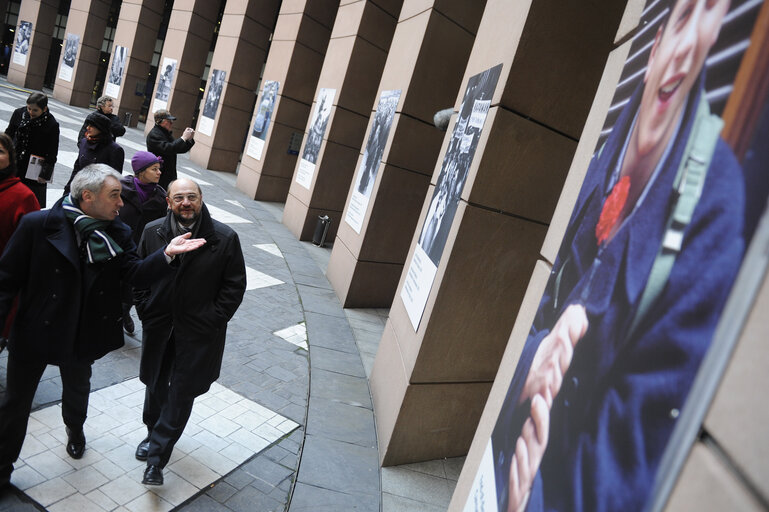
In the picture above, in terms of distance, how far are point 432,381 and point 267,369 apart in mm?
1985

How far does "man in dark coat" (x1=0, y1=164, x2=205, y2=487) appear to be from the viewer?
10.3 feet

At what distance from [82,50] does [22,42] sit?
5.01 metres

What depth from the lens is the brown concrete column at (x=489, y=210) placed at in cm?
411

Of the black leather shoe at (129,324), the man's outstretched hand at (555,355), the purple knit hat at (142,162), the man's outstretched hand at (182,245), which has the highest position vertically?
the man's outstretched hand at (555,355)

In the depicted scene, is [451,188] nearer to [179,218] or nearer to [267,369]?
[179,218]

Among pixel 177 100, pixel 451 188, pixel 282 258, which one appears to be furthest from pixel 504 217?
pixel 177 100

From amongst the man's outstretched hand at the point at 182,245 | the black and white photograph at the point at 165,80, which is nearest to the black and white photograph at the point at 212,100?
the black and white photograph at the point at 165,80

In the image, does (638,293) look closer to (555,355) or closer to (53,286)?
(555,355)

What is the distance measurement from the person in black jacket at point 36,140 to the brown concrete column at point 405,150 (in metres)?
4.26

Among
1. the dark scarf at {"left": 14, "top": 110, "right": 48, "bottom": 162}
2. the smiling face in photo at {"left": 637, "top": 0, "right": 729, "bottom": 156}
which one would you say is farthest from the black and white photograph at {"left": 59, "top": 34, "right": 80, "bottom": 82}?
the smiling face in photo at {"left": 637, "top": 0, "right": 729, "bottom": 156}

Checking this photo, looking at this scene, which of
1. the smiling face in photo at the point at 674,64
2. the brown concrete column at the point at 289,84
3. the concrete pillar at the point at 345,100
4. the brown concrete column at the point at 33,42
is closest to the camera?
the smiling face in photo at the point at 674,64

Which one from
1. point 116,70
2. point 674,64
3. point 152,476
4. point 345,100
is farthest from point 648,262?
point 116,70

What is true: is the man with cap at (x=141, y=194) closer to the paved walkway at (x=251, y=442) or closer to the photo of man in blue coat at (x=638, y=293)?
the paved walkway at (x=251, y=442)

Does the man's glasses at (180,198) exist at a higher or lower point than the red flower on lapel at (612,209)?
lower
